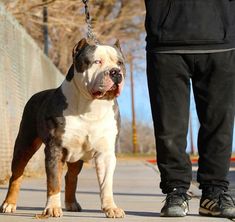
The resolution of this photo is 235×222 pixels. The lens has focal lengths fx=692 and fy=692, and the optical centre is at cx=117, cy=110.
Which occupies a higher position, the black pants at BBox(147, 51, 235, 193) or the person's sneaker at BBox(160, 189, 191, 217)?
the black pants at BBox(147, 51, 235, 193)

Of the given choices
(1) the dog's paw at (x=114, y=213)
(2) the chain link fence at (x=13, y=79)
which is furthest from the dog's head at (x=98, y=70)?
(2) the chain link fence at (x=13, y=79)

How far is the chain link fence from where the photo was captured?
966 cm

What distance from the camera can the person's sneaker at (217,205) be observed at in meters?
5.27

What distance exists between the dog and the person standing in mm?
355

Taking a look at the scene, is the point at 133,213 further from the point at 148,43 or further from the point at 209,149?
the point at 148,43

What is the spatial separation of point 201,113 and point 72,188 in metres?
1.31

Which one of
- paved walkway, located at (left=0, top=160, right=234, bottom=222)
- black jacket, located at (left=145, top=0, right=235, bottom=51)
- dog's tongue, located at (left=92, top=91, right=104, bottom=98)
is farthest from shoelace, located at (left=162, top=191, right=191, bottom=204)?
black jacket, located at (left=145, top=0, right=235, bottom=51)

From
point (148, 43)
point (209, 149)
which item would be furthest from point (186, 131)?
point (148, 43)

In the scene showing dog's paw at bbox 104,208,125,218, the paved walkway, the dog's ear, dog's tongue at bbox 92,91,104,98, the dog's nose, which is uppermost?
the dog's ear

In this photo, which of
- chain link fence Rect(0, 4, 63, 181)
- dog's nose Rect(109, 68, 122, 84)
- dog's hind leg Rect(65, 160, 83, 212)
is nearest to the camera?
dog's nose Rect(109, 68, 122, 84)

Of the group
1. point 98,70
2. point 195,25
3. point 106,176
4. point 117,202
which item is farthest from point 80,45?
point 117,202

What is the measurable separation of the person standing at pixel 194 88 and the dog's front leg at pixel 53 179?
31.3 inches

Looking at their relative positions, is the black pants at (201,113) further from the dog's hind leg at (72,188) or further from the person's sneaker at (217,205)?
the dog's hind leg at (72,188)

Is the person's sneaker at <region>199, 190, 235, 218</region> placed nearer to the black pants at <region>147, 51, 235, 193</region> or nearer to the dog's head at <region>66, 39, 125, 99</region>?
the black pants at <region>147, 51, 235, 193</region>
